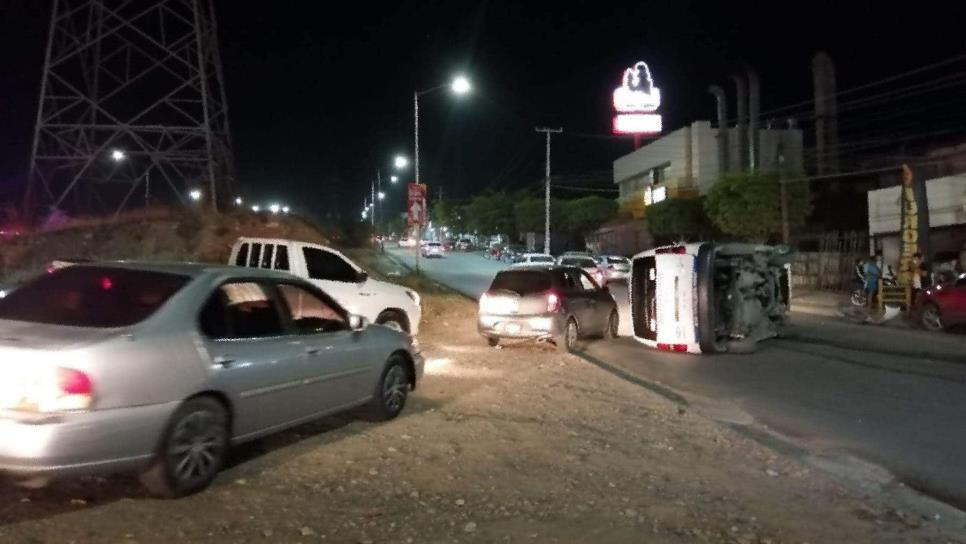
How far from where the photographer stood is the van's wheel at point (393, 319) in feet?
47.2

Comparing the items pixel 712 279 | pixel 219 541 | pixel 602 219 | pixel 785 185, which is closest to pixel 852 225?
pixel 785 185

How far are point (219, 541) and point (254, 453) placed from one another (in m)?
2.11

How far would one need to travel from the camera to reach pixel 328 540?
5.20 meters

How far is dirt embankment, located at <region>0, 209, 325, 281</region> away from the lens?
27625 millimetres

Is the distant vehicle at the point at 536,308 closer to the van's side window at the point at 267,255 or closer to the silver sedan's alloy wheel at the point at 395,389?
the van's side window at the point at 267,255

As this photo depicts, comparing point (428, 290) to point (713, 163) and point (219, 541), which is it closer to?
point (219, 541)

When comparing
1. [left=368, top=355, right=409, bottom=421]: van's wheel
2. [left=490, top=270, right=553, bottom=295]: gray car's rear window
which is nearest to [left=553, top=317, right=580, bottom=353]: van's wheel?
[left=490, top=270, right=553, bottom=295]: gray car's rear window

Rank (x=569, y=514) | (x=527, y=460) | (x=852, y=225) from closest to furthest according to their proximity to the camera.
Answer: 1. (x=569, y=514)
2. (x=527, y=460)
3. (x=852, y=225)

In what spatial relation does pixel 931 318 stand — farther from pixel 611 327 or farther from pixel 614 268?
pixel 614 268

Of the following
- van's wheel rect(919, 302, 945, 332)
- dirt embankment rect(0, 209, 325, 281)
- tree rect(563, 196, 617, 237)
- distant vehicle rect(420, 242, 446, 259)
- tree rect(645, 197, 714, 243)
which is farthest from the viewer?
tree rect(563, 196, 617, 237)

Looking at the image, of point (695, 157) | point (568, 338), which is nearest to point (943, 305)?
point (568, 338)

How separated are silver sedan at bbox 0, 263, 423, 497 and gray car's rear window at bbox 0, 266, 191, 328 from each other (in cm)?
1

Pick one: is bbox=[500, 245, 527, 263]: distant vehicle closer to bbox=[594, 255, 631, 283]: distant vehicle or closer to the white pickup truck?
bbox=[594, 255, 631, 283]: distant vehicle

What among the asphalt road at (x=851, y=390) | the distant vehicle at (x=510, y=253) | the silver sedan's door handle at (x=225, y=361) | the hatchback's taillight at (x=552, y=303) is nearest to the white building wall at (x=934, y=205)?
the asphalt road at (x=851, y=390)
